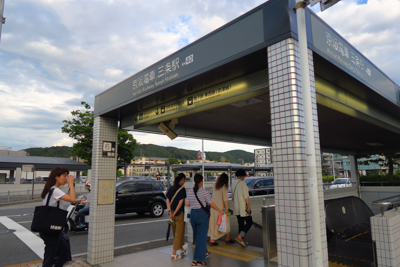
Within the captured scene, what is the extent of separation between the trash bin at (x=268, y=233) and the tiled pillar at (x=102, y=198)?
335 centimetres

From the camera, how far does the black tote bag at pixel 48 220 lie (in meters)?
3.69

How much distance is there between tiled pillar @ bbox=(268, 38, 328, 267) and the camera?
296 centimetres

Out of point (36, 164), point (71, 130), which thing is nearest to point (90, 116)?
point (71, 130)

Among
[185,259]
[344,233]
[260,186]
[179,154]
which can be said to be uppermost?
[179,154]

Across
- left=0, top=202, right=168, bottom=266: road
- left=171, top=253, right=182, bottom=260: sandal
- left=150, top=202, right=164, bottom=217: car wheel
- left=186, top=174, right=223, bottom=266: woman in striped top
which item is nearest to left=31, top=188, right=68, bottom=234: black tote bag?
left=186, top=174, right=223, bottom=266: woman in striped top

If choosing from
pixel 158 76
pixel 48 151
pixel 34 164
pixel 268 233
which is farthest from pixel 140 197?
pixel 48 151

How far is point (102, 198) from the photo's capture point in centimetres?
599

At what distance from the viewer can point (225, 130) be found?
9516 millimetres

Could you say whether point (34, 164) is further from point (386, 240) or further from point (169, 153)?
point (169, 153)

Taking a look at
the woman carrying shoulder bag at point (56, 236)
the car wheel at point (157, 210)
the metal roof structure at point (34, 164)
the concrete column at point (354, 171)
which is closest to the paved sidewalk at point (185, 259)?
the woman carrying shoulder bag at point (56, 236)

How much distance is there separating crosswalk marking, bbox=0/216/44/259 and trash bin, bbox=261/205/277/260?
5.26 m

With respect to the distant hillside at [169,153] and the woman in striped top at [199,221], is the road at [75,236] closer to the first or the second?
the woman in striped top at [199,221]

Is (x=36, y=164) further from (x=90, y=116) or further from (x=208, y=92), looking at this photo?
(x=208, y=92)

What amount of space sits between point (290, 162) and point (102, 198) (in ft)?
14.8
